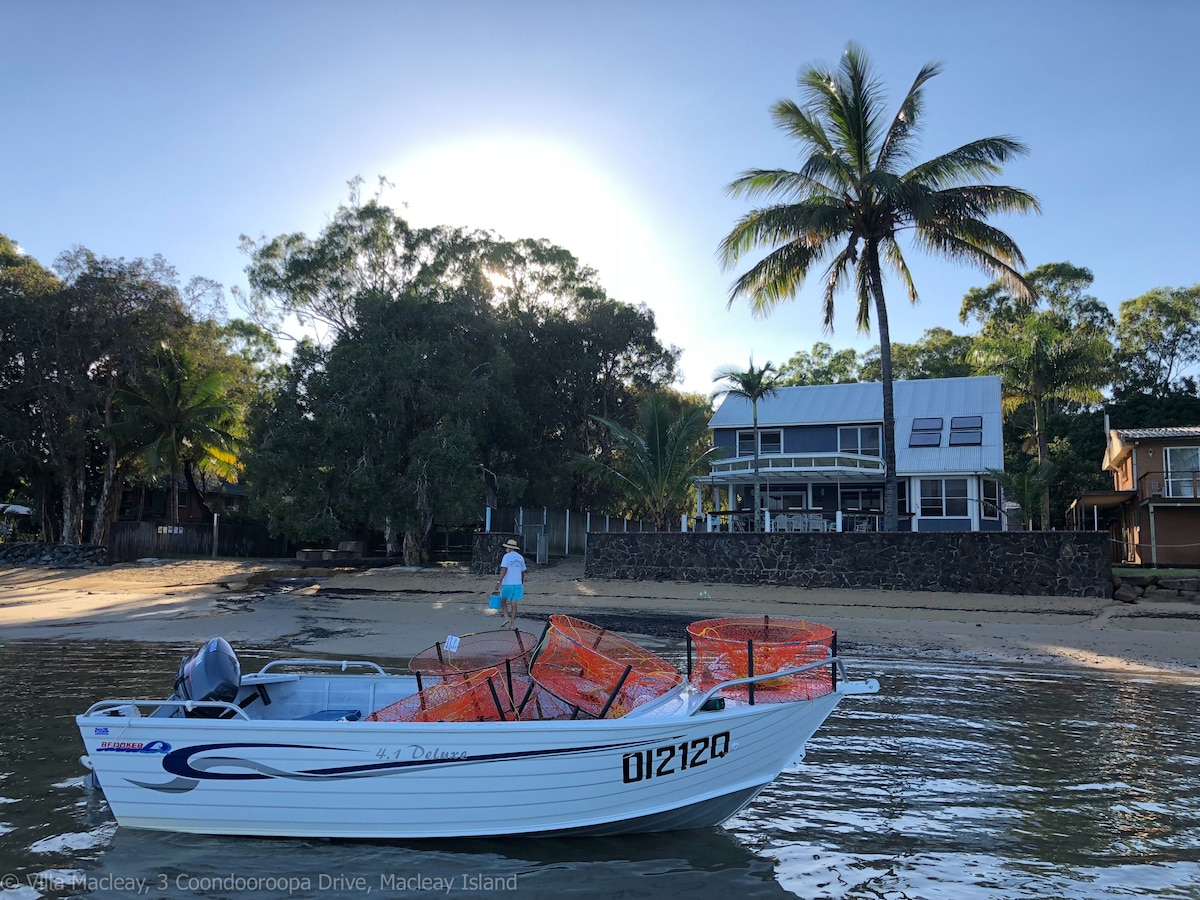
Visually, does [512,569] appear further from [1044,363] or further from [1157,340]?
[1157,340]

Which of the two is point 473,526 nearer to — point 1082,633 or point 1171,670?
point 1082,633

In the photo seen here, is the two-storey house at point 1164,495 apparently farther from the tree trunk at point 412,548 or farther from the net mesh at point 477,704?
the net mesh at point 477,704

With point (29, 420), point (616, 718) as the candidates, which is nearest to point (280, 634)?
point (616, 718)

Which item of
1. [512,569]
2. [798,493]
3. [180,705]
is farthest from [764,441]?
[180,705]

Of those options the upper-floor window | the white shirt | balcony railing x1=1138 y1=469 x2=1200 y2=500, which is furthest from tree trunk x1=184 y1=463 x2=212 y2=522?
balcony railing x1=1138 y1=469 x2=1200 y2=500

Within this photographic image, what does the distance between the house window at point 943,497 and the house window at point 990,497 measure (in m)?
0.67

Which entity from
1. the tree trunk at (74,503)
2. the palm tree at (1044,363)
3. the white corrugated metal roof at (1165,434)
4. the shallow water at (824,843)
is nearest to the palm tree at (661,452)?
the palm tree at (1044,363)

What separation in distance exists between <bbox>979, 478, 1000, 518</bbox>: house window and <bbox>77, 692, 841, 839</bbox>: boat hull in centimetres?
2598

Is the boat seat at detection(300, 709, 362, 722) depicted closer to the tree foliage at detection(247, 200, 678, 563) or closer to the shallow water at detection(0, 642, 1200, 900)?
the shallow water at detection(0, 642, 1200, 900)

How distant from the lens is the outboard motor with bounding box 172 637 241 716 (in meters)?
6.84

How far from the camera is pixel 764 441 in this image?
33.8 meters

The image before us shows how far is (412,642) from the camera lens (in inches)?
643

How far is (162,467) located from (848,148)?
88.7ft

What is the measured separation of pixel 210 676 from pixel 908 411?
98.5ft
